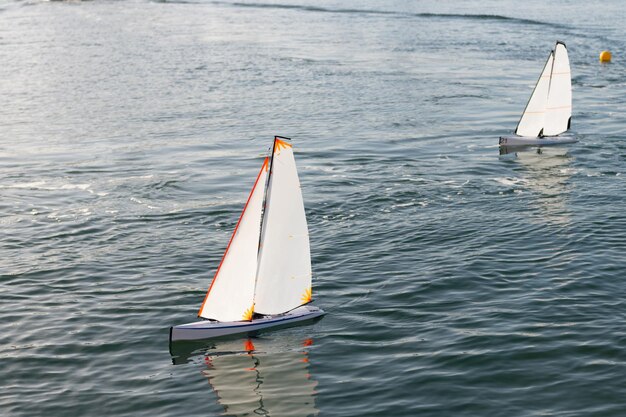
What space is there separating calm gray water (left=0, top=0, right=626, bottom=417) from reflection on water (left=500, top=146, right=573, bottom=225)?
29 cm

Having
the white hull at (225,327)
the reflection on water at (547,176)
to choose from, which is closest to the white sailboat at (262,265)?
the white hull at (225,327)

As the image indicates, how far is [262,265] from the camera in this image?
37.6m

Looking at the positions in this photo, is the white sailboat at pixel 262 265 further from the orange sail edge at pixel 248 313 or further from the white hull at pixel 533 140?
the white hull at pixel 533 140

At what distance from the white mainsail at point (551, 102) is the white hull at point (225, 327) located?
4243 centimetres

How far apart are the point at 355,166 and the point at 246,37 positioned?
81.7 m

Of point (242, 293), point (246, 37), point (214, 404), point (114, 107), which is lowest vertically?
point (214, 404)

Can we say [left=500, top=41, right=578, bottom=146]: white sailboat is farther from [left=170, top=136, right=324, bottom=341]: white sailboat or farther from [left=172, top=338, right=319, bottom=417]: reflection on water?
[left=172, top=338, right=319, bottom=417]: reflection on water

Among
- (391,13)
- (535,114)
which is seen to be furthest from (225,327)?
(391,13)

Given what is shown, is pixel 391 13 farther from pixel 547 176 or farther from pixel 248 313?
pixel 248 313

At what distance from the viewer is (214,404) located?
33.0m

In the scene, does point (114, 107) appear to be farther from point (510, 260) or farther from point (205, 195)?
point (510, 260)

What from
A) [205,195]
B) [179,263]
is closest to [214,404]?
[179,263]

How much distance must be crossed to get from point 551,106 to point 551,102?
34 centimetres

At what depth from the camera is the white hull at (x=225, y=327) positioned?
121 feet
